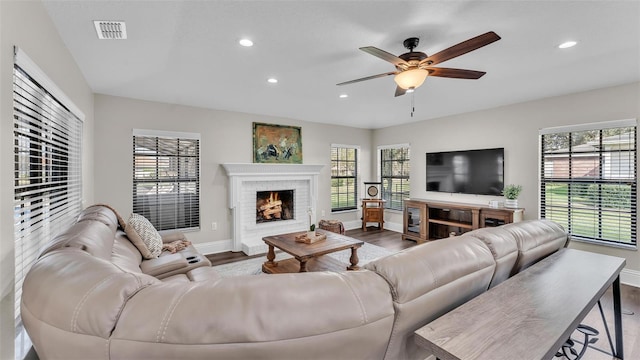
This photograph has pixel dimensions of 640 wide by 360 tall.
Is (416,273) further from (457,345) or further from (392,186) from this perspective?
(392,186)

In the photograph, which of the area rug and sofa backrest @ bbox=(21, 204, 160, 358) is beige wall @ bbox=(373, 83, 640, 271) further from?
sofa backrest @ bbox=(21, 204, 160, 358)

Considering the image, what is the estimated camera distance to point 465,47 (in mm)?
1891

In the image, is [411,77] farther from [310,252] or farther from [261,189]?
[261,189]

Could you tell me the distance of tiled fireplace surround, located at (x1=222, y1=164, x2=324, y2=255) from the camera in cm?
462

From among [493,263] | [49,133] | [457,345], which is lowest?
[457,345]

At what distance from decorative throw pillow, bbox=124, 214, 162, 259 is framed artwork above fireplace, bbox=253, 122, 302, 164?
98.6 inches

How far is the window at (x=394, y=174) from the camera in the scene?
609 cm

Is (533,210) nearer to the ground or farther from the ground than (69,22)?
nearer to the ground

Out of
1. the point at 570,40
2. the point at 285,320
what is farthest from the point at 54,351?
the point at 570,40

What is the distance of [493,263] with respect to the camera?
A: 1367 millimetres

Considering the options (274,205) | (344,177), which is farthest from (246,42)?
(344,177)

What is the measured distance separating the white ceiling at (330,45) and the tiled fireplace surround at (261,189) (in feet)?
4.61

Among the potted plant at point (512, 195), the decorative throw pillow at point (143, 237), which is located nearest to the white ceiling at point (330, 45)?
the potted plant at point (512, 195)

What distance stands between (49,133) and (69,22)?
0.81 m
